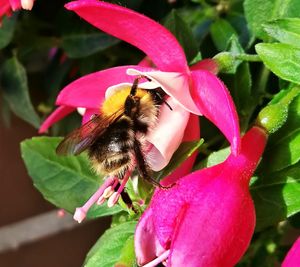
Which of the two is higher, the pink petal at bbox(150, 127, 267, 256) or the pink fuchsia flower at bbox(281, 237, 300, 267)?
the pink petal at bbox(150, 127, 267, 256)

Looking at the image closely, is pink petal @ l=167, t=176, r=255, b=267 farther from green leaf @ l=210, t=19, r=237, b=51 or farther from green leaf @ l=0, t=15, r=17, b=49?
green leaf @ l=0, t=15, r=17, b=49

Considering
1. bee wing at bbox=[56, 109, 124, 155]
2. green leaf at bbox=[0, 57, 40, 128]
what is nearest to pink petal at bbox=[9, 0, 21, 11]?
bee wing at bbox=[56, 109, 124, 155]

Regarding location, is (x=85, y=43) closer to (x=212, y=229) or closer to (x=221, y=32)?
(x=221, y=32)

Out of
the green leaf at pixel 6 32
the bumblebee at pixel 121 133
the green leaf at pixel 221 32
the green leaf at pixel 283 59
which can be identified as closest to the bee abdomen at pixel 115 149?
the bumblebee at pixel 121 133

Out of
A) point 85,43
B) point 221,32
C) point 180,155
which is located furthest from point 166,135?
point 85,43

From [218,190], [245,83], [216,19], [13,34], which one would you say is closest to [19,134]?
[13,34]

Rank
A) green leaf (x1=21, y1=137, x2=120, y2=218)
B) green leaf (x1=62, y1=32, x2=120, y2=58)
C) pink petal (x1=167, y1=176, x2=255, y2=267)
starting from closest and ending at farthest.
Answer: pink petal (x1=167, y1=176, x2=255, y2=267) < green leaf (x1=21, y1=137, x2=120, y2=218) < green leaf (x1=62, y1=32, x2=120, y2=58)

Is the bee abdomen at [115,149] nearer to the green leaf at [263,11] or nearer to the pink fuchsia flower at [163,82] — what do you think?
the pink fuchsia flower at [163,82]

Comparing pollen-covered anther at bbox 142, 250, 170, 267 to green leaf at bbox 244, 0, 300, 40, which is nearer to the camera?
pollen-covered anther at bbox 142, 250, 170, 267

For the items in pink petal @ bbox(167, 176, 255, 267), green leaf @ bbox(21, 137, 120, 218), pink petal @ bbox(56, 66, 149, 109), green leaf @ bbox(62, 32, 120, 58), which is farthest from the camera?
green leaf @ bbox(62, 32, 120, 58)
